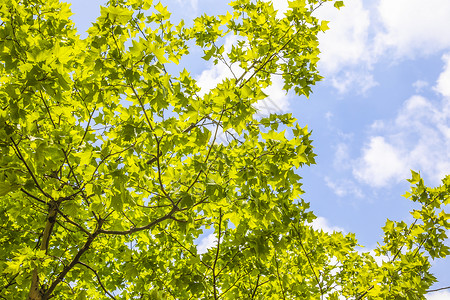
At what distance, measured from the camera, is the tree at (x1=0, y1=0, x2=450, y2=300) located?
2.73m

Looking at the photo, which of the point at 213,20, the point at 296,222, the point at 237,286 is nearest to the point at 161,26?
the point at 213,20

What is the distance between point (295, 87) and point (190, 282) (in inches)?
123

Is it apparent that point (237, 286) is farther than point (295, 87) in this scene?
No

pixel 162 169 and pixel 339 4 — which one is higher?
pixel 339 4

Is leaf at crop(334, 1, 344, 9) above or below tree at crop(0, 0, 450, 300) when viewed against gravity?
above

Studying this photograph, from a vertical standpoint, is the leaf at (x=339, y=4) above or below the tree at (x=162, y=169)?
above

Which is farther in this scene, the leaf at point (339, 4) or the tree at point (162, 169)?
the leaf at point (339, 4)

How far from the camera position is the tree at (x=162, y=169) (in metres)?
2.73

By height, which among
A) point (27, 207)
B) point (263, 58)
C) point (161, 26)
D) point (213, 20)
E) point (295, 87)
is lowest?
point (27, 207)

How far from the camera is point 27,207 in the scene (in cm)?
370

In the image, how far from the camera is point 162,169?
375 cm

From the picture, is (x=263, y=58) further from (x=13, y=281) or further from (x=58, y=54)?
(x=13, y=281)

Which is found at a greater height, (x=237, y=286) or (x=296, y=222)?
(x=296, y=222)

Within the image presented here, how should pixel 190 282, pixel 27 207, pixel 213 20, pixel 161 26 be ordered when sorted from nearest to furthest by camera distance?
pixel 190 282 → pixel 27 207 → pixel 161 26 → pixel 213 20
